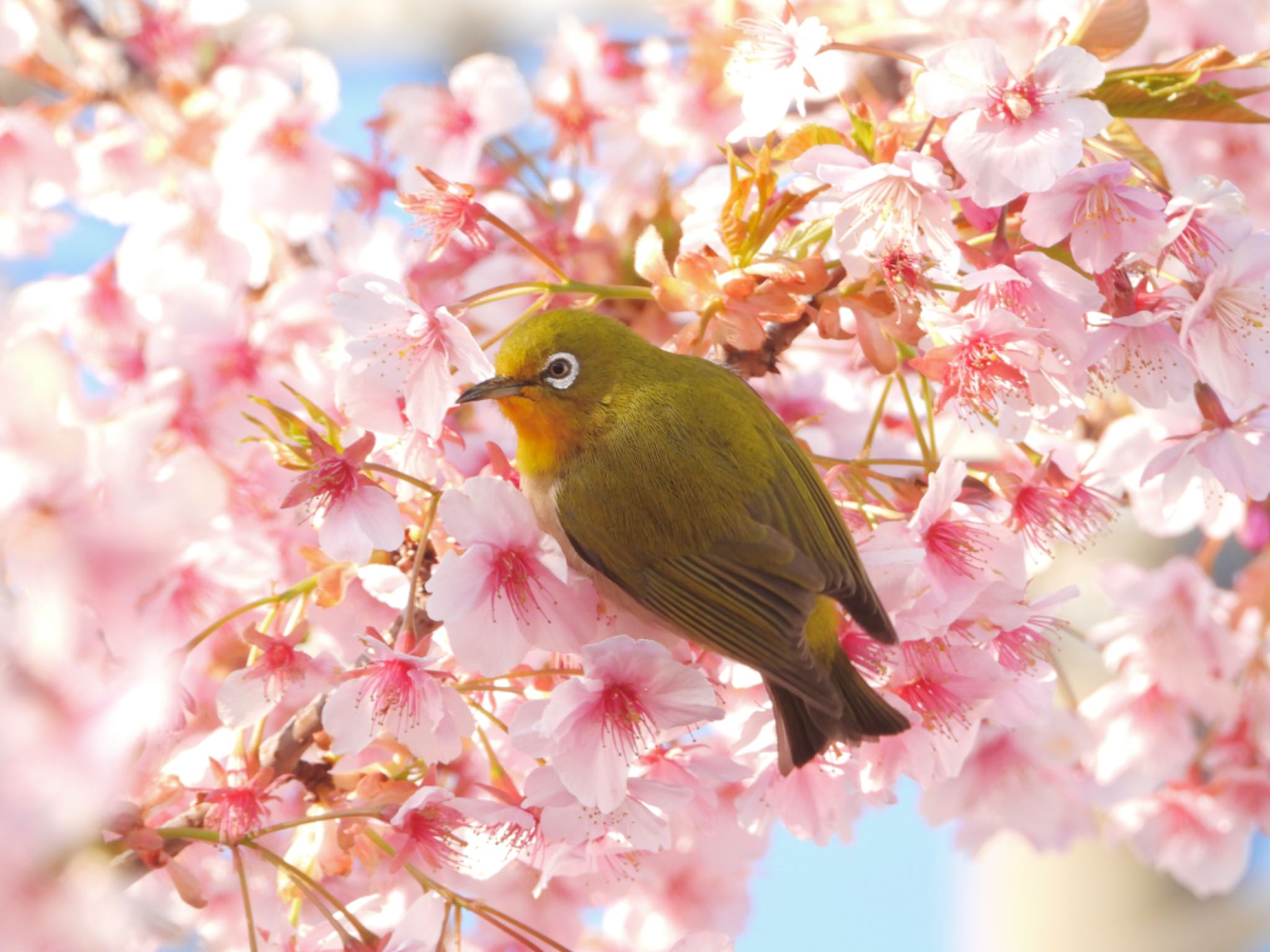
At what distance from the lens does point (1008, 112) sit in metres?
1.45

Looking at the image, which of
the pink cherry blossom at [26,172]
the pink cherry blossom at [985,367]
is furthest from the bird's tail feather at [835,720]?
the pink cherry blossom at [26,172]

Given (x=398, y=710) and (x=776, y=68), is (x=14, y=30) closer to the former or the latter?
(x=776, y=68)

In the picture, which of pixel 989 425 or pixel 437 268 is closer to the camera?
pixel 989 425

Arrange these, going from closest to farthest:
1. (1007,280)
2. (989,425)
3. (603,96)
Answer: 1. (1007,280)
2. (989,425)
3. (603,96)

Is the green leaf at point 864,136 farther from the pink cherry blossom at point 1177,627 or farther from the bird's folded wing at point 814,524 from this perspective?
the pink cherry blossom at point 1177,627

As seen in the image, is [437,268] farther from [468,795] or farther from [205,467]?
[205,467]

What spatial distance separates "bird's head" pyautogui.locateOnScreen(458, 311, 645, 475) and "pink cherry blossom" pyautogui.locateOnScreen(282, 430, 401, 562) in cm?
28

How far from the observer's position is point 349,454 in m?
1.52

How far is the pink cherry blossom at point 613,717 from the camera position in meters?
1.43

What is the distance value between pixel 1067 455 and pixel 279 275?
1814 millimetres

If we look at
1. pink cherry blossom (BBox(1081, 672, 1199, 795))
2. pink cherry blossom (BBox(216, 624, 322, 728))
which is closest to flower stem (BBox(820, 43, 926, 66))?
pink cherry blossom (BBox(216, 624, 322, 728))

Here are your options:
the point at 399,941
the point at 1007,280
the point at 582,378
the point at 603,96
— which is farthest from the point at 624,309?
the point at 399,941

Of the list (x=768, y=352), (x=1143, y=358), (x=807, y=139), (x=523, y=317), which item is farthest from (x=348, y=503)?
(x=1143, y=358)

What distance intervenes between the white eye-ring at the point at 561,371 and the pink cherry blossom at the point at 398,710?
0.49 metres
